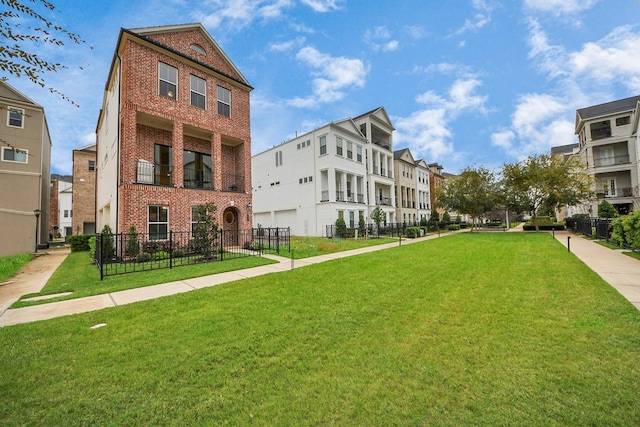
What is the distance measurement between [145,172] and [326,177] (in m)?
15.4

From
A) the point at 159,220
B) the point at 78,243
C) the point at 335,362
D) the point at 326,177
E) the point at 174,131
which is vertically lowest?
the point at 335,362

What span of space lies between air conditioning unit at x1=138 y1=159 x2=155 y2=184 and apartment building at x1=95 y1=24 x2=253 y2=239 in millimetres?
44

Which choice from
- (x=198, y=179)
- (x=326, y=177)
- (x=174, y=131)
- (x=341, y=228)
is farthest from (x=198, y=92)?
(x=341, y=228)

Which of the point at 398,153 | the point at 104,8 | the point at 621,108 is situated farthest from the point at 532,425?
the point at 621,108

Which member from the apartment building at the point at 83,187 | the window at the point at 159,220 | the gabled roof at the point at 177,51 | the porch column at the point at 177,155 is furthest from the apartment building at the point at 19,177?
the window at the point at 159,220

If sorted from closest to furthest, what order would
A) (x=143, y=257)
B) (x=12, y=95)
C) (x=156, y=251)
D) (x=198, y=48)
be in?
(x=143, y=257)
(x=156, y=251)
(x=198, y=48)
(x=12, y=95)

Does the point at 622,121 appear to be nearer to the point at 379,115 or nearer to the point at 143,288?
the point at 379,115

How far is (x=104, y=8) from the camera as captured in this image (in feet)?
21.5

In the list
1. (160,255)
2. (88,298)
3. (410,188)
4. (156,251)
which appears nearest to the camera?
(88,298)

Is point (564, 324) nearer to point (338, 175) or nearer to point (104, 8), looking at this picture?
point (104, 8)

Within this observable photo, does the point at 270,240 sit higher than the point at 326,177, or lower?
lower

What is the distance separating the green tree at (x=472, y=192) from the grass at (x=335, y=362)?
25.8 meters

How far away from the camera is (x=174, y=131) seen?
45.8ft

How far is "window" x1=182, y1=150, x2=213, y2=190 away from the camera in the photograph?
15.8 m
